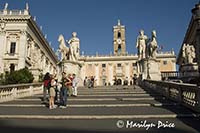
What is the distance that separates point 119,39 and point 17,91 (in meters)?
72.8

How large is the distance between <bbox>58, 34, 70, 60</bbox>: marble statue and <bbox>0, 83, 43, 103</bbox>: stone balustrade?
4.31 meters

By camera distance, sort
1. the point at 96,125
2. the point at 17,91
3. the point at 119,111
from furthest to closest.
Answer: the point at 17,91 < the point at 119,111 < the point at 96,125

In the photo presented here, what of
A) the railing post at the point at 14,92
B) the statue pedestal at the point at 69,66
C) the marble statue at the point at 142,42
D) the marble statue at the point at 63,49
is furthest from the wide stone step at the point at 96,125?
the marble statue at the point at 142,42

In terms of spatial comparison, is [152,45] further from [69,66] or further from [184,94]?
[184,94]

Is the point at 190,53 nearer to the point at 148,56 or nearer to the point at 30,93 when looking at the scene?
the point at 148,56

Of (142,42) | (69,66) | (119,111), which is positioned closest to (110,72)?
(142,42)

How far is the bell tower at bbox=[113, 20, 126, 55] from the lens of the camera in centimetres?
8469

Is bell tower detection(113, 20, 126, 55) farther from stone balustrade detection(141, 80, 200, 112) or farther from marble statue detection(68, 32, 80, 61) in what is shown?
stone balustrade detection(141, 80, 200, 112)

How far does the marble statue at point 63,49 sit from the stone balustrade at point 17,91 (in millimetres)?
4311

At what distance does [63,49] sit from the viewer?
69.8 ft

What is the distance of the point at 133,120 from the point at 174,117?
1.36 meters

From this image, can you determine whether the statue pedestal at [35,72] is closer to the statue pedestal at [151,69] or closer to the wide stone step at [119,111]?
the statue pedestal at [151,69]

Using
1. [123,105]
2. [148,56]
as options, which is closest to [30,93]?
[123,105]

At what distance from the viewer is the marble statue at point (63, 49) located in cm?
2100
